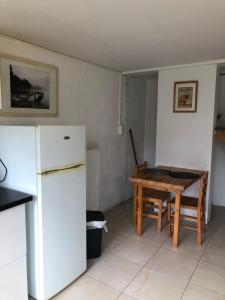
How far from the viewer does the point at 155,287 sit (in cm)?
202

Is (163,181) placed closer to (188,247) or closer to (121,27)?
(188,247)

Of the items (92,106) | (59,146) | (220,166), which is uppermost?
(92,106)

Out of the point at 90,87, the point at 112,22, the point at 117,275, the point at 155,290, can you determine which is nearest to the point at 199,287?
the point at 155,290

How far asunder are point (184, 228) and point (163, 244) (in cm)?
55

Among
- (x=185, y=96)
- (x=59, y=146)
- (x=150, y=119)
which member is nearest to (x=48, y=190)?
(x=59, y=146)

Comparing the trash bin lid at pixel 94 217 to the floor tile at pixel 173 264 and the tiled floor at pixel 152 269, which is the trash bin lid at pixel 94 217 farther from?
the floor tile at pixel 173 264

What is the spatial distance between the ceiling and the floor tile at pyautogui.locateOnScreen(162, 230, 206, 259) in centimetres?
212

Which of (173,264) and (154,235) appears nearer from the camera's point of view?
(173,264)

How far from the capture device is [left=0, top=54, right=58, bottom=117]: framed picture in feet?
6.89

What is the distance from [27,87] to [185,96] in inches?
81.2

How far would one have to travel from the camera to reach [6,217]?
5.13 ft

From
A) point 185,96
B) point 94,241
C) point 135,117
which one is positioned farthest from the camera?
point 135,117

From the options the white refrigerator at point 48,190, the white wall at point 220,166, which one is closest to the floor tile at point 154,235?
the white refrigerator at point 48,190

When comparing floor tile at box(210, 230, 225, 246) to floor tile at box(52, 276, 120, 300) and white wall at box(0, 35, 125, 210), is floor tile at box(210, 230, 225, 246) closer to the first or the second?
floor tile at box(52, 276, 120, 300)
